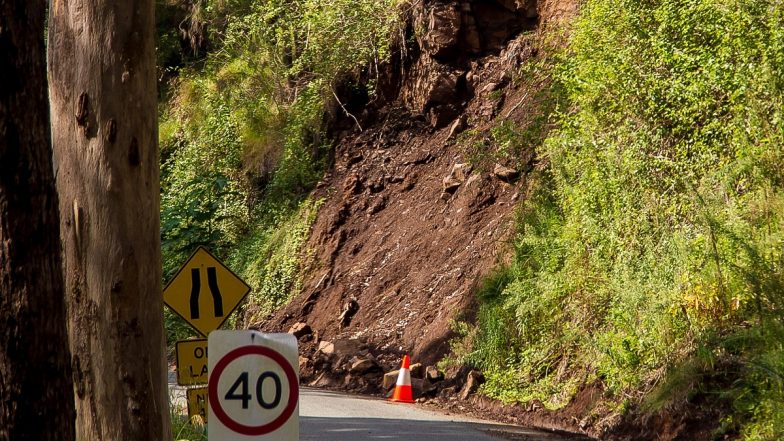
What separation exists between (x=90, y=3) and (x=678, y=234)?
29.2 feet

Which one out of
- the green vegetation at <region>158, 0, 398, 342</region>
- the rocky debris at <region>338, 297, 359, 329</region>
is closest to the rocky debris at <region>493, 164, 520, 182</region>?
the rocky debris at <region>338, 297, 359, 329</region>

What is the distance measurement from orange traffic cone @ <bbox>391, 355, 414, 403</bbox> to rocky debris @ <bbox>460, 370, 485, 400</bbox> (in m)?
0.72

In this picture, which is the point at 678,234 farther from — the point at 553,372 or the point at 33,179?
the point at 33,179

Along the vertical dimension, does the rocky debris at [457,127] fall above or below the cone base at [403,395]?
above

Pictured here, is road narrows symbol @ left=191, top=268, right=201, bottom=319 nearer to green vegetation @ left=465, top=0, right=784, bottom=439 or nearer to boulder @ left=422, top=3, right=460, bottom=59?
green vegetation @ left=465, top=0, right=784, bottom=439

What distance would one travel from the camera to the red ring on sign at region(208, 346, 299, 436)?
563cm

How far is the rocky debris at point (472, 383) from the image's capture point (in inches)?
656

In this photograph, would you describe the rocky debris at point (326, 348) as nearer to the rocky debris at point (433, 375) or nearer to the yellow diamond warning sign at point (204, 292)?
the rocky debris at point (433, 375)

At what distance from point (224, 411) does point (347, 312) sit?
16.7 m

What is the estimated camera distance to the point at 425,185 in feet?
79.4

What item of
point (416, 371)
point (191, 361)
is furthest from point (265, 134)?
point (191, 361)

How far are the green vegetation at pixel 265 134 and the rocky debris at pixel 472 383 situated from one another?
8.42 metres

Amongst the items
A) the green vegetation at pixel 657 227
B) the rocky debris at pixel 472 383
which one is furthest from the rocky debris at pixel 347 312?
the rocky debris at pixel 472 383

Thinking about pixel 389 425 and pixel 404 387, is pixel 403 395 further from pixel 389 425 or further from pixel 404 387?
pixel 389 425
